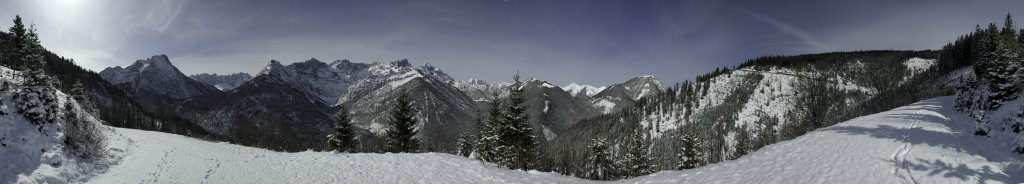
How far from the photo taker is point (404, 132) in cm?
4972

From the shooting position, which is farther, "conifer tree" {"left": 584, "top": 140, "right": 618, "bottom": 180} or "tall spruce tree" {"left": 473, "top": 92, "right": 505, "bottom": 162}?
"conifer tree" {"left": 584, "top": 140, "right": 618, "bottom": 180}

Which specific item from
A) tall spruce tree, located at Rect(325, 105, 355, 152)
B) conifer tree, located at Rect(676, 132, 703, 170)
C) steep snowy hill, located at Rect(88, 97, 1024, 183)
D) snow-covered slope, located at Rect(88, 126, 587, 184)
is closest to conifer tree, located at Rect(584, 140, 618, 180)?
conifer tree, located at Rect(676, 132, 703, 170)

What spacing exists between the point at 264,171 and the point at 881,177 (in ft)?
88.0

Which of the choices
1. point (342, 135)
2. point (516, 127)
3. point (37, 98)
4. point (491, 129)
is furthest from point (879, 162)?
point (342, 135)

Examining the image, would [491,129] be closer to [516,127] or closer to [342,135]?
[516,127]

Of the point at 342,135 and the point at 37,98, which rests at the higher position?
the point at 37,98

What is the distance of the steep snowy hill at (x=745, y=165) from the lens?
49.9 ft

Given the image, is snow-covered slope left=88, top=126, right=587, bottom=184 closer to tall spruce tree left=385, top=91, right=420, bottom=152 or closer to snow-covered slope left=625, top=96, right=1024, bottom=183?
snow-covered slope left=625, top=96, right=1024, bottom=183

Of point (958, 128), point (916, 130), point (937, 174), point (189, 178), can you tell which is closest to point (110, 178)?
point (189, 178)

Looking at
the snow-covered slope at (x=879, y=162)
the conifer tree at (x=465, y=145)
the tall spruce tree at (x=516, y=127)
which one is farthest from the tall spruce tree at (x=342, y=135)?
the snow-covered slope at (x=879, y=162)

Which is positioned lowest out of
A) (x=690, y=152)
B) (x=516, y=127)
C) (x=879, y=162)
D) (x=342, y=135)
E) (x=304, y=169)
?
(x=690, y=152)

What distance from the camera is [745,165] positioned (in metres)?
19.6

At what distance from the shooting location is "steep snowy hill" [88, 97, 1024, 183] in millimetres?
15195

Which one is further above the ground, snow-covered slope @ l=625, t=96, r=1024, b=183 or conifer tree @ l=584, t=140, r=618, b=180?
snow-covered slope @ l=625, t=96, r=1024, b=183
